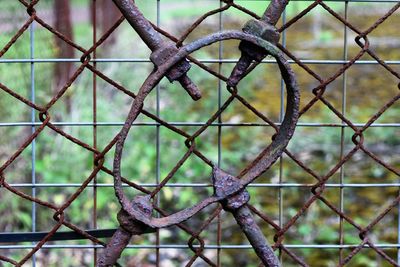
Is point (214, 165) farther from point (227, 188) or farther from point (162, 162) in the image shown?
point (162, 162)

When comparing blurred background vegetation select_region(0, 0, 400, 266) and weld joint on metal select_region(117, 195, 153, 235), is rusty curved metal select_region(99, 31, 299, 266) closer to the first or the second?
weld joint on metal select_region(117, 195, 153, 235)

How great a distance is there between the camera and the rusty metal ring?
0.98 m

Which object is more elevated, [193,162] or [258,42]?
[193,162]

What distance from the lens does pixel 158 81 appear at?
98 cm

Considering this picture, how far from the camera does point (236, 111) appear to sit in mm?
4422

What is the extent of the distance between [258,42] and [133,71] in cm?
282

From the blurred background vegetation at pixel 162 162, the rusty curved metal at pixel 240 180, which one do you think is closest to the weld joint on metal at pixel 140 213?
the rusty curved metal at pixel 240 180

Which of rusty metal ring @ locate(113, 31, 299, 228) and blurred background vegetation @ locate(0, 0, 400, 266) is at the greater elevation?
blurred background vegetation @ locate(0, 0, 400, 266)

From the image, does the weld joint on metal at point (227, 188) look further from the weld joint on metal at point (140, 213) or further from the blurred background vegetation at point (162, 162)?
the blurred background vegetation at point (162, 162)

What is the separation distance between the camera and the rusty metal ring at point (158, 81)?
0.98 metres

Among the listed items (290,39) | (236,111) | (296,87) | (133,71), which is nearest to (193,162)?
(133,71)

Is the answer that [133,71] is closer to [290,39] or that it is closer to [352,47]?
[352,47]

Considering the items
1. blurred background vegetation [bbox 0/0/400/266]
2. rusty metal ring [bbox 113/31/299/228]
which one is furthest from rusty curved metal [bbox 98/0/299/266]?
blurred background vegetation [bbox 0/0/400/266]

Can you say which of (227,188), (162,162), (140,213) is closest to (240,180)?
(227,188)
